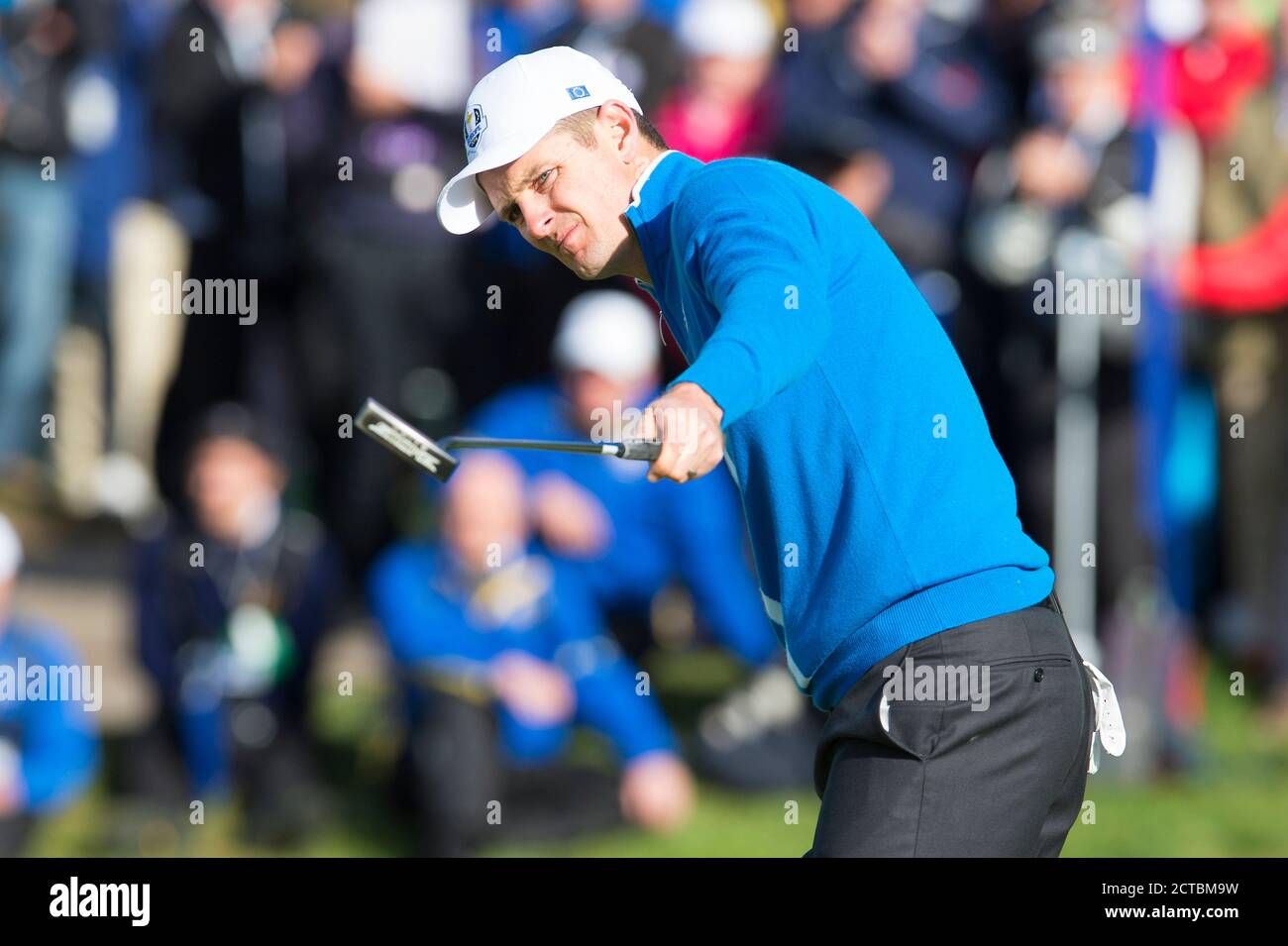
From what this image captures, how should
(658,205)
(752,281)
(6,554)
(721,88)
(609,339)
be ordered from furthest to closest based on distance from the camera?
(721,88) → (609,339) → (6,554) → (658,205) → (752,281)

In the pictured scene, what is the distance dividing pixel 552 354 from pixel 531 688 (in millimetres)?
1604

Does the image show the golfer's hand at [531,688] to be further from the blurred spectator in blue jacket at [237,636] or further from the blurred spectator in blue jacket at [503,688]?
the blurred spectator in blue jacket at [237,636]

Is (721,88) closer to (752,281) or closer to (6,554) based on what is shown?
(6,554)

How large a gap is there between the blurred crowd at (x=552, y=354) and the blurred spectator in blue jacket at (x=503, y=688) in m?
0.01

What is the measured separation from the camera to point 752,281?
309 centimetres

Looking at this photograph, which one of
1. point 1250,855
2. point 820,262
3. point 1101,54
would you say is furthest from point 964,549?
point 1101,54

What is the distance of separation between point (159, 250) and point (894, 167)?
3194 millimetres

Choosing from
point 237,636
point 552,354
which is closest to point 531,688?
point 237,636

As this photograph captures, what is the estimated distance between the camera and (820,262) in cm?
330

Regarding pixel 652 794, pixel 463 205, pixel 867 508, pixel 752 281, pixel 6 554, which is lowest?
pixel 652 794

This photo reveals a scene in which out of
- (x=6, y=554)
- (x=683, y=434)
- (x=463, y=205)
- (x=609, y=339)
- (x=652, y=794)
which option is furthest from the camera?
(x=609, y=339)

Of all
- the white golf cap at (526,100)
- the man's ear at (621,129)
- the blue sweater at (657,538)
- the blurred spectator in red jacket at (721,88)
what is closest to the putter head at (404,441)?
the white golf cap at (526,100)

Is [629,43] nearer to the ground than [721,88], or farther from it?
farther from it
